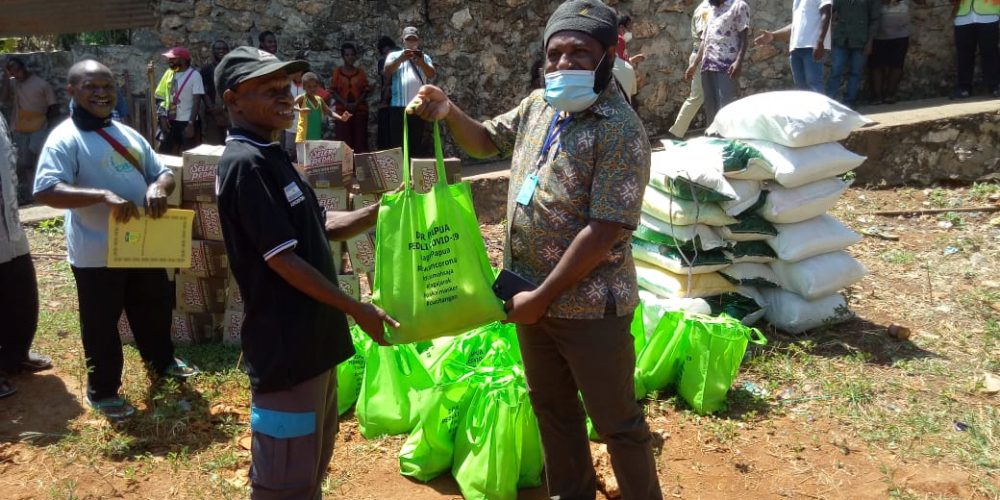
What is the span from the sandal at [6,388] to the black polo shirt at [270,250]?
8.64 ft

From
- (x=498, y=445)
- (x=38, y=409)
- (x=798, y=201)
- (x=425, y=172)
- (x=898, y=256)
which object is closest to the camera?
(x=498, y=445)

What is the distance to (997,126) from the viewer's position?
8.05m

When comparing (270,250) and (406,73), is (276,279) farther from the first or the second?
(406,73)

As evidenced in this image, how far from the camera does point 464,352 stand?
414cm

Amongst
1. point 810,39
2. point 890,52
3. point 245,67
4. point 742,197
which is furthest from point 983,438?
point 890,52

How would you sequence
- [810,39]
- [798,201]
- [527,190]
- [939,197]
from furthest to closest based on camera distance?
[810,39], [939,197], [798,201], [527,190]

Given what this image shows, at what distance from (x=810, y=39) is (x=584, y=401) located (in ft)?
20.8

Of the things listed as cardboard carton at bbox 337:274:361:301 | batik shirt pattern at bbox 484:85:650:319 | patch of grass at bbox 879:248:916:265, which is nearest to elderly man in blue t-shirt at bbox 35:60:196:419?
cardboard carton at bbox 337:274:361:301

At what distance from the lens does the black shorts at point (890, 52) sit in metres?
10.1

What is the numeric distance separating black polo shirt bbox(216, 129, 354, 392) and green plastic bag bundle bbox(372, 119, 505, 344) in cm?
19

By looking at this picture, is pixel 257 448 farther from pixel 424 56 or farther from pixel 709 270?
pixel 424 56

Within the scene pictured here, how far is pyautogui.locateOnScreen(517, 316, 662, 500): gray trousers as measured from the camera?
8.75ft

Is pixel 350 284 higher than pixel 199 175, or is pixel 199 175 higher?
pixel 199 175

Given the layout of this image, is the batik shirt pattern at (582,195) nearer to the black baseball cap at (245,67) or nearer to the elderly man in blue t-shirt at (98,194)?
the black baseball cap at (245,67)
